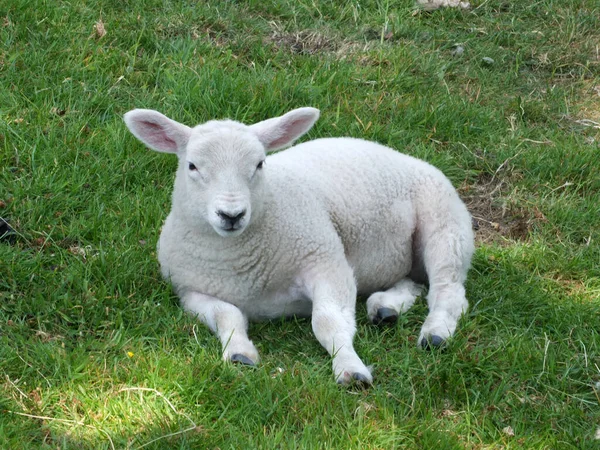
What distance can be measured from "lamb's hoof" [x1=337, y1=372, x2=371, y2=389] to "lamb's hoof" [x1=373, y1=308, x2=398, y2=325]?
0.71m

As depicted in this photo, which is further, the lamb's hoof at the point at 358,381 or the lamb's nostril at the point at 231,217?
the lamb's nostril at the point at 231,217

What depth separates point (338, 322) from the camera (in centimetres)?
477

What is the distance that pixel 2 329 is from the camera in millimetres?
4570

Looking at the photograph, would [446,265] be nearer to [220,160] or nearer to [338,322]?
[338,322]

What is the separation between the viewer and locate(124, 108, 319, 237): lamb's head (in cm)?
465

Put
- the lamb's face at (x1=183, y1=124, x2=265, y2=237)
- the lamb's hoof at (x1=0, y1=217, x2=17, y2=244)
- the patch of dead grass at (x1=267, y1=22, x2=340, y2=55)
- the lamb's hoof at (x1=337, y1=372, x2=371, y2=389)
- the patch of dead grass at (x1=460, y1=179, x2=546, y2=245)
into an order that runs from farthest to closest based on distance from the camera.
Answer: the patch of dead grass at (x1=267, y1=22, x2=340, y2=55) → the patch of dead grass at (x1=460, y1=179, x2=546, y2=245) → the lamb's hoof at (x1=0, y1=217, x2=17, y2=244) → the lamb's face at (x1=183, y1=124, x2=265, y2=237) → the lamb's hoof at (x1=337, y1=372, x2=371, y2=389)

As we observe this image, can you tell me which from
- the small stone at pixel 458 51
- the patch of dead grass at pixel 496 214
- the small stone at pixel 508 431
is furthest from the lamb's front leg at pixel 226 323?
the small stone at pixel 458 51

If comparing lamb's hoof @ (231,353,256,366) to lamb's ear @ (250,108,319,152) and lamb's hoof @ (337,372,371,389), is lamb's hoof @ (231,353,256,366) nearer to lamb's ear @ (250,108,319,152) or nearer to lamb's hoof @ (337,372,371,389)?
lamb's hoof @ (337,372,371,389)

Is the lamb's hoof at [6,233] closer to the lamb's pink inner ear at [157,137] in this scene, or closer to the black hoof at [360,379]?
the lamb's pink inner ear at [157,137]

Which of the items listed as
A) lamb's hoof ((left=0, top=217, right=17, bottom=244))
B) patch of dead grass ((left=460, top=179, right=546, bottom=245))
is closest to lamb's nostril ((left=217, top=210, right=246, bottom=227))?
lamb's hoof ((left=0, top=217, right=17, bottom=244))

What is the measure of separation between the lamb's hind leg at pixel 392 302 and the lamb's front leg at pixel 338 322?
18 centimetres

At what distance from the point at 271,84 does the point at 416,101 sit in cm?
111

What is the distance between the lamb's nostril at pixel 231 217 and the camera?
181 inches

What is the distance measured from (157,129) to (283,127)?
2.11ft
